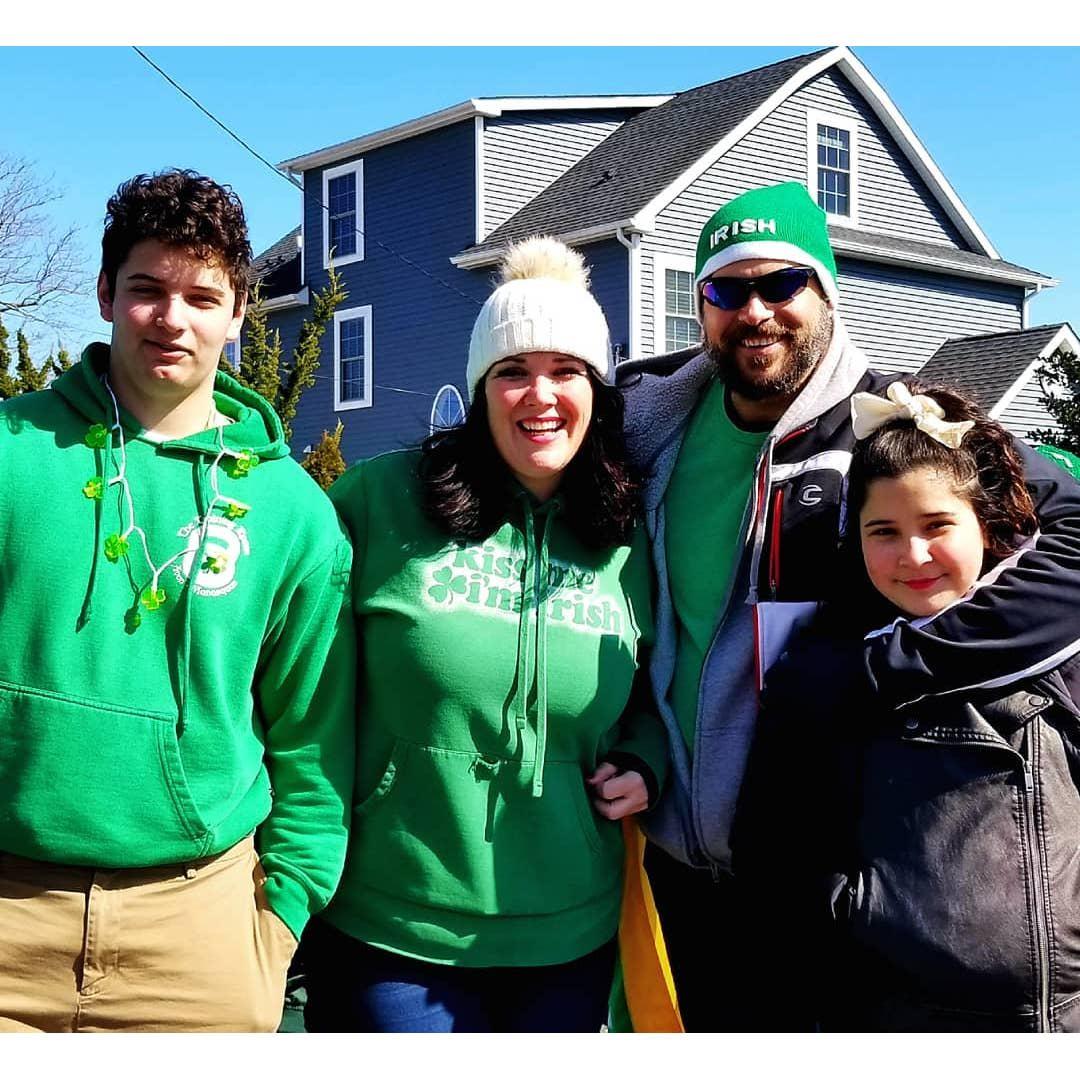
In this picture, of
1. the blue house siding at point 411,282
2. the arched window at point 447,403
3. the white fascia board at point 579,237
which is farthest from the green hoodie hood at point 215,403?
the arched window at point 447,403

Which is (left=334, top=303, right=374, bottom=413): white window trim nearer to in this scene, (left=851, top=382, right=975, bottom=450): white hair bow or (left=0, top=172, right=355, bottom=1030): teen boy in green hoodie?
(left=0, top=172, right=355, bottom=1030): teen boy in green hoodie

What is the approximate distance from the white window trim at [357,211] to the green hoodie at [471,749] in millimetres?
19044

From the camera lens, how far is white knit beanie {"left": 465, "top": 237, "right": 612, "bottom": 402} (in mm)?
2900

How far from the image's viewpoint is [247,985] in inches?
101

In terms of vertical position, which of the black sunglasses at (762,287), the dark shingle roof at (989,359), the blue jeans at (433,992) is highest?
the dark shingle roof at (989,359)

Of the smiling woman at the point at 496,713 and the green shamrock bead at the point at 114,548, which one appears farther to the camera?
the smiling woman at the point at 496,713

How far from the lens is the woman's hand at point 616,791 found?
2922mm

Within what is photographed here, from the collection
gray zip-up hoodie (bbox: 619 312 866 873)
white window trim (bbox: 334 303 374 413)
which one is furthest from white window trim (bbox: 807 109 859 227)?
gray zip-up hoodie (bbox: 619 312 866 873)

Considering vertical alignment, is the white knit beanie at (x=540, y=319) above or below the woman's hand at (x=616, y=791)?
above

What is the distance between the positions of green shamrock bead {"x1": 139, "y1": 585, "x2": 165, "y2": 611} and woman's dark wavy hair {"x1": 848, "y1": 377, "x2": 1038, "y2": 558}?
1.46 metres

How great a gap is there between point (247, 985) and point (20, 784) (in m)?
0.62

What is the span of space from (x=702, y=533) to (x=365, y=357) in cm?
1862

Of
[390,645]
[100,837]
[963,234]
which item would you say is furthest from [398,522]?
[963,234]

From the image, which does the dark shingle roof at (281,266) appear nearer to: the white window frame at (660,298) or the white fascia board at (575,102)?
the white fascia board at (575,102)
